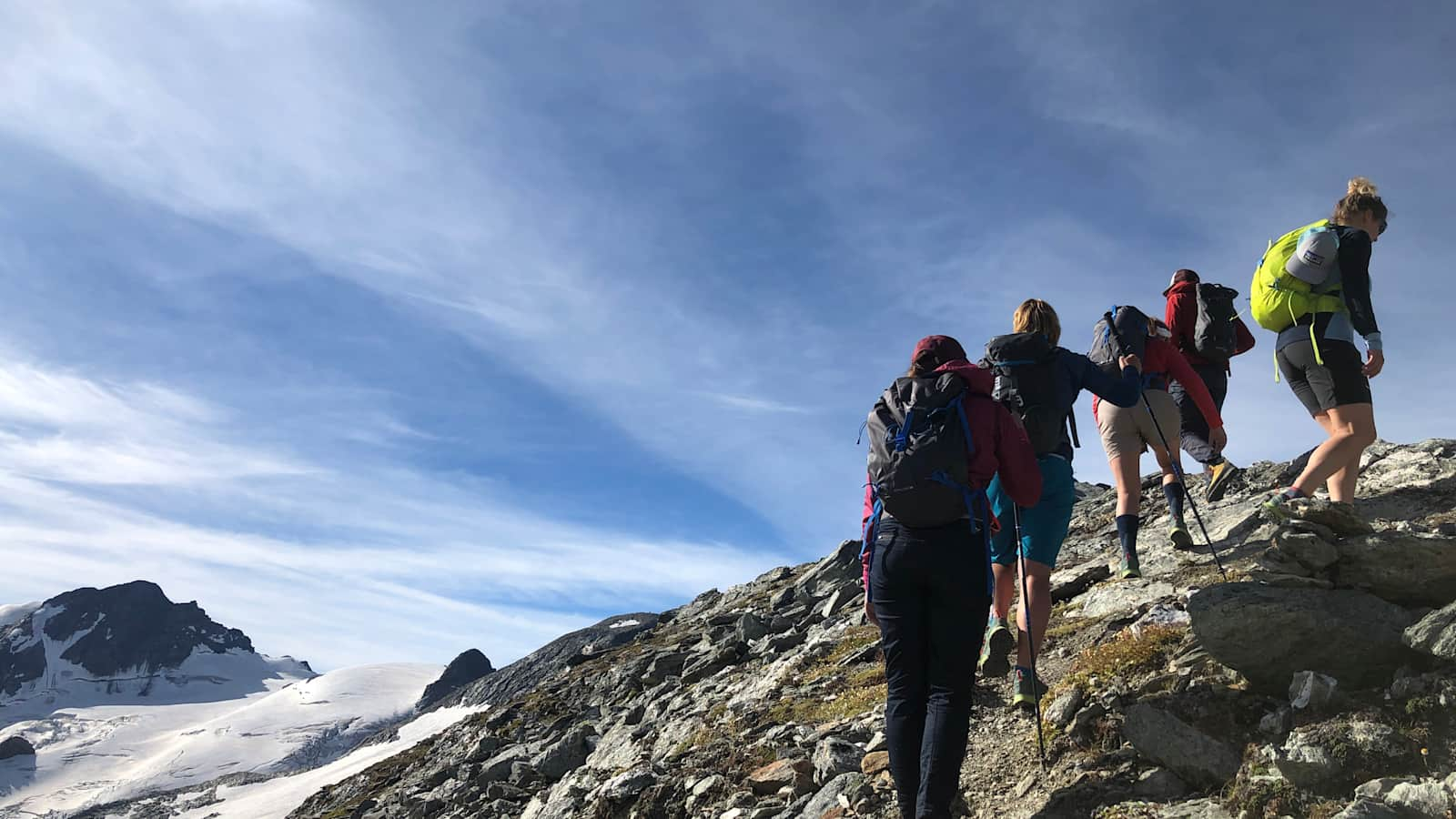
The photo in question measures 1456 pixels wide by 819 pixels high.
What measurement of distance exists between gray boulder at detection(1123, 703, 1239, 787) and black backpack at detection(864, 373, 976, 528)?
2209mm

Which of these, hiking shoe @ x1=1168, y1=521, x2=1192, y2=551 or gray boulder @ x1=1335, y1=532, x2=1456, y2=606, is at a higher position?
hiking shoe @ x1=1168, y1=521, x2=1192, y2=551

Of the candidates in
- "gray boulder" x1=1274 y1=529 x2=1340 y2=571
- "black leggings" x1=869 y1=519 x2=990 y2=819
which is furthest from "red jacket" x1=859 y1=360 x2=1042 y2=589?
"gray boulder" x1=1274 y1=529 x2=1340 y2=571

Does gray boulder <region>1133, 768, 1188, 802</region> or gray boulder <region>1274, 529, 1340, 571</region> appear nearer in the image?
gray boulder <region>1133, 768, 1188, 802</region>

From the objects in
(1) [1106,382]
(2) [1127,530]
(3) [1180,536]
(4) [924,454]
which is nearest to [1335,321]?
(1) [1106,382]

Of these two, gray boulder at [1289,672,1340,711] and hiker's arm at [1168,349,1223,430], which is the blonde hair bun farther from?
gray boulder at [1289,672,1340,711]

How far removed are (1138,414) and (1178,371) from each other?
590mm

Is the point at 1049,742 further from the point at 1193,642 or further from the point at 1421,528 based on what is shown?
the point at 1421,528

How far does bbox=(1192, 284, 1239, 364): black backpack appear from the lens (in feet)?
34.3

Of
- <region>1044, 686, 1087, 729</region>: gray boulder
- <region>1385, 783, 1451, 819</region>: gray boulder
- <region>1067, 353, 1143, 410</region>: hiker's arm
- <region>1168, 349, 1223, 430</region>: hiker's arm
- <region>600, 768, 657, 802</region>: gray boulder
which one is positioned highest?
<region>1168, 349, 1223, 430</region>: hiker's arm

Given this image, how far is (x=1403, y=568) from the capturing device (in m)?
6.03

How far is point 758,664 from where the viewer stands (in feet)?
57.7

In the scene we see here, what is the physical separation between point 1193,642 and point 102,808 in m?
260

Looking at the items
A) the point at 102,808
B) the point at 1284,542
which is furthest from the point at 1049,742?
the point at 102,808

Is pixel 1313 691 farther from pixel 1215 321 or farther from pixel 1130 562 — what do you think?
pixel 1215 321
